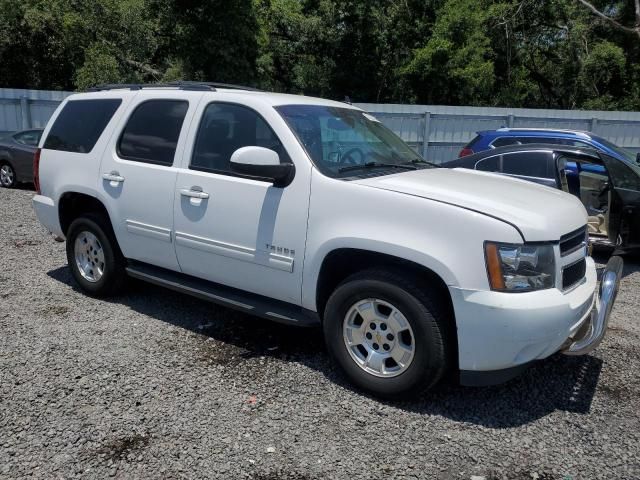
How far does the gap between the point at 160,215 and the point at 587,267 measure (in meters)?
3.25

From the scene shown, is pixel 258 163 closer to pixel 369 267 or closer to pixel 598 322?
pixel 369 267

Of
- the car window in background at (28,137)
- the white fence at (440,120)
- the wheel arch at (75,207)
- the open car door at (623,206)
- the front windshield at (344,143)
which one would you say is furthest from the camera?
the white fence at (440,120)

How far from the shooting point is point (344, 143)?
4.35m

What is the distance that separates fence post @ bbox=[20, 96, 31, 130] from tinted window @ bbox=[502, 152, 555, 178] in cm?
1240

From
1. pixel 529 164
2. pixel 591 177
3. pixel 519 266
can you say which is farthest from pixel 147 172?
pixel 591 177

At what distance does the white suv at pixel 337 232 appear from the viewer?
131 inches

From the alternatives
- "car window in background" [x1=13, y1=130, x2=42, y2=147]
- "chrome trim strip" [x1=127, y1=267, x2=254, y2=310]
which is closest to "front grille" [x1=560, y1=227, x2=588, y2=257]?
"chrome trim strip" [x1=127, y1=267, x2=254, y2=310]

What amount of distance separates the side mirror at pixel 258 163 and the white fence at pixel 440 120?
40.2 feet

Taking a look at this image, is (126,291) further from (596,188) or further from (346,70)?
(346,70)

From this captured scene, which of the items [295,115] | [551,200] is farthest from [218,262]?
[551,200]

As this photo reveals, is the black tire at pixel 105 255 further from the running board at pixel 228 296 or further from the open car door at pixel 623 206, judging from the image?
the open car door at pixel 623 206

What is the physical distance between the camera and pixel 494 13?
25.2 meters

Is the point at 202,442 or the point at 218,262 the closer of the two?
the point at 202,442

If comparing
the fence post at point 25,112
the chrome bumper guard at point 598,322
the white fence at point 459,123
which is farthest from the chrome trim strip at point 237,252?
the fence post at point 25,112
